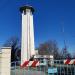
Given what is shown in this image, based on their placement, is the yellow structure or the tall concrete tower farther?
the tall concrete tower

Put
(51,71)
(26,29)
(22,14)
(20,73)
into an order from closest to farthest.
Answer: (51,71) → (20,73) → (26,29) → (22,14)

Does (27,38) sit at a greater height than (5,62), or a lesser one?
greater

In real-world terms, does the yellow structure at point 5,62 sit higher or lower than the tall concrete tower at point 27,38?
lower

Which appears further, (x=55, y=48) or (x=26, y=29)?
(x=55, y=48)

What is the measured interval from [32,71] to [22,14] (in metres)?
57.3

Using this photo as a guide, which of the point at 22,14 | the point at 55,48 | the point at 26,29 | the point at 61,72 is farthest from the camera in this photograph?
the point at 55,48

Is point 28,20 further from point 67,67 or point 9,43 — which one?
point 67,67

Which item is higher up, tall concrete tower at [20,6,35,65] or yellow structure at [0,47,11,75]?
tall concrete tower at [20,6,35,65]

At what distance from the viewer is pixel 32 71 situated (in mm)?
28734

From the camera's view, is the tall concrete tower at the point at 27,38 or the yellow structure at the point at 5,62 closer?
the yellow structure at the point at 5,62

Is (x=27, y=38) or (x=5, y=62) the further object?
(x=27, y=38)

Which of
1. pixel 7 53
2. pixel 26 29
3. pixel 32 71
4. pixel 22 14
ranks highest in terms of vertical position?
pixel 22 14

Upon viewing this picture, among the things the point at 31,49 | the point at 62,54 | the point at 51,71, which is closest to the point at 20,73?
the point at 51,71

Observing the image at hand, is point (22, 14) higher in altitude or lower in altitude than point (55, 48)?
higher
